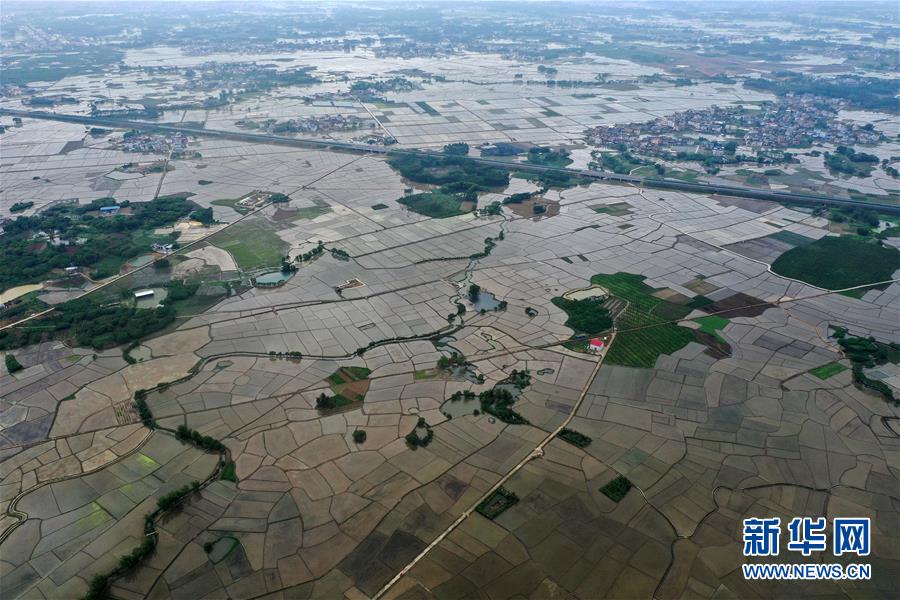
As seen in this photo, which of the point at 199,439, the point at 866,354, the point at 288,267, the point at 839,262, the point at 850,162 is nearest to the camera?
the point at 199,439

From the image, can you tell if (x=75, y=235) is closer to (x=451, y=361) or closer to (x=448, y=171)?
(x=451, y=361)

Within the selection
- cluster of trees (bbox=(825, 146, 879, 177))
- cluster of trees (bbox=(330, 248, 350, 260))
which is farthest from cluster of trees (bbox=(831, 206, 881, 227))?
cluster of trees (bbox=(330, 248, 350, 260))

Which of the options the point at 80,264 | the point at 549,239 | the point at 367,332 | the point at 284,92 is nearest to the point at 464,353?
the point at 367,332

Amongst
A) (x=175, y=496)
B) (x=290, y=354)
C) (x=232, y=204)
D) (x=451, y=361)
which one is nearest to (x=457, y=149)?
(x=232, y=204)

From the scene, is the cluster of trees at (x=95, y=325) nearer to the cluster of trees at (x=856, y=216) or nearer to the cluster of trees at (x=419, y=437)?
the cluster of trees at (x=419, y=437)

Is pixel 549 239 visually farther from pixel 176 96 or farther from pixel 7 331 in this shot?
pixel 176 96

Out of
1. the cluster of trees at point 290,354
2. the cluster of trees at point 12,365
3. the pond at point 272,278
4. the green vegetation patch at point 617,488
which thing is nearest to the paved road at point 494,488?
the green vegetation patch at point 617,488

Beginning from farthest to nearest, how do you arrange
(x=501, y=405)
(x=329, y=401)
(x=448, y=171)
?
(x=448, y=171), (x=329, y=401), (x=501, y=405)
